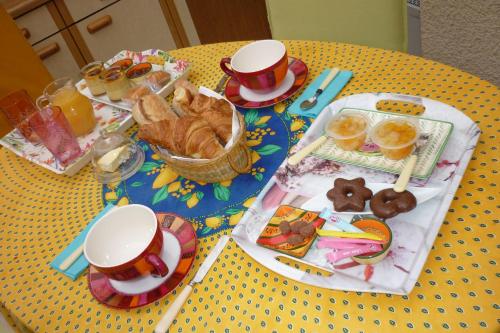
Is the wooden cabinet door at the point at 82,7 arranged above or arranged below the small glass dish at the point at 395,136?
above

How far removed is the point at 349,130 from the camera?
2.83 ft

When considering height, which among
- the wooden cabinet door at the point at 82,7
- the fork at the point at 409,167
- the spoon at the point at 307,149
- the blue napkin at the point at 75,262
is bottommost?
the blue napkin at the point at 75,262

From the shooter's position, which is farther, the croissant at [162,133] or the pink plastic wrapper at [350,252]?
the croissant at [162,133]

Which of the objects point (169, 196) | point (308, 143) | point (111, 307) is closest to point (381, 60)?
point (308, 143)

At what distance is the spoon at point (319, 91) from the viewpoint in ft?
3.43

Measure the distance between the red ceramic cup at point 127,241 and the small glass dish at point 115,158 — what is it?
10.5 inches

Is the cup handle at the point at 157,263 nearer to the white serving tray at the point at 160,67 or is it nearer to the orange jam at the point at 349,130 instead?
the orange jam at the point at 349,130

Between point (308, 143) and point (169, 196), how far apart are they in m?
0.37

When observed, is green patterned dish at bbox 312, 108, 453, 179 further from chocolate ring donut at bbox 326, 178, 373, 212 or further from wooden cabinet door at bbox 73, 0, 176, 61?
wooden cabinet door at bbox 73, 0, 176, 61

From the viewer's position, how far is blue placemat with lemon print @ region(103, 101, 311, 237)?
2.89 ft

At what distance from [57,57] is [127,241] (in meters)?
2.48

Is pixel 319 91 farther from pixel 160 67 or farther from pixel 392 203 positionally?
pixel 160 67

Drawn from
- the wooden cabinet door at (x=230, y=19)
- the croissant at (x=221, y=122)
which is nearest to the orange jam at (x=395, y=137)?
the croissant at (x=221, y=122)

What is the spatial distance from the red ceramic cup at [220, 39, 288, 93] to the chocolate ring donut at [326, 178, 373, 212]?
0.42 m
